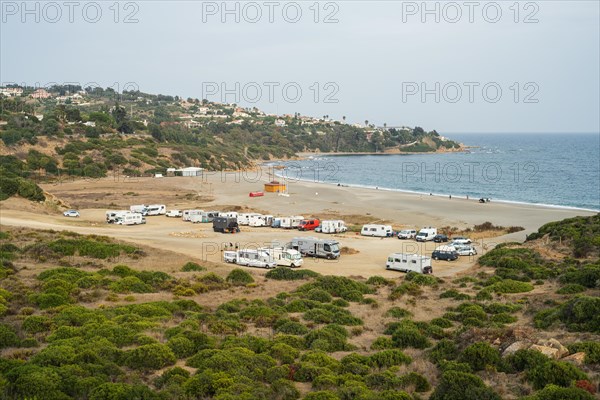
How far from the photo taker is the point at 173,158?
388ft

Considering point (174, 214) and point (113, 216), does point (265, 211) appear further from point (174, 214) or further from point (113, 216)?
point (113, 216)

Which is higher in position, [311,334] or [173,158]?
[173,158]

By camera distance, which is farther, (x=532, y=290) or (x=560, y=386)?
(x=532, y=290)

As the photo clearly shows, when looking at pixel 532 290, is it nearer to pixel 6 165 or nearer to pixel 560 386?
pixel 560 386

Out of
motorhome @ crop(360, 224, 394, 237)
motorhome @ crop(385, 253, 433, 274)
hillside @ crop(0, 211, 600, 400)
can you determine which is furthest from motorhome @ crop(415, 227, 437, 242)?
hillside @ crop(0, 211, 600, 400)

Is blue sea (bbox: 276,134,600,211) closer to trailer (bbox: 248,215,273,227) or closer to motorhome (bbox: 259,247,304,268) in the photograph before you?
trailer (bbox: 248,215,273,227)

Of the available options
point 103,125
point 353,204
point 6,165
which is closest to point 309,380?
point 353,204

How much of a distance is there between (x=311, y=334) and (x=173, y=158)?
10332 centimetres

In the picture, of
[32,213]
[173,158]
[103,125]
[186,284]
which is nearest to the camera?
[186,284]

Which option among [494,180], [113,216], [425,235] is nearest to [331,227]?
[425,235]

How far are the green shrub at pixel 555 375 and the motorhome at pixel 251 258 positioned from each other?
22413 millimetres

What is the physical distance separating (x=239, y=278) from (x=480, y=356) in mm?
16162

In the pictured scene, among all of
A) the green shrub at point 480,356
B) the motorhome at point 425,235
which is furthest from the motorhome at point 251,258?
the green shrub at point 480,356

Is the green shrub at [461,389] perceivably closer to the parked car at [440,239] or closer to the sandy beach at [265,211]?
the sandy beach at [265,211]
